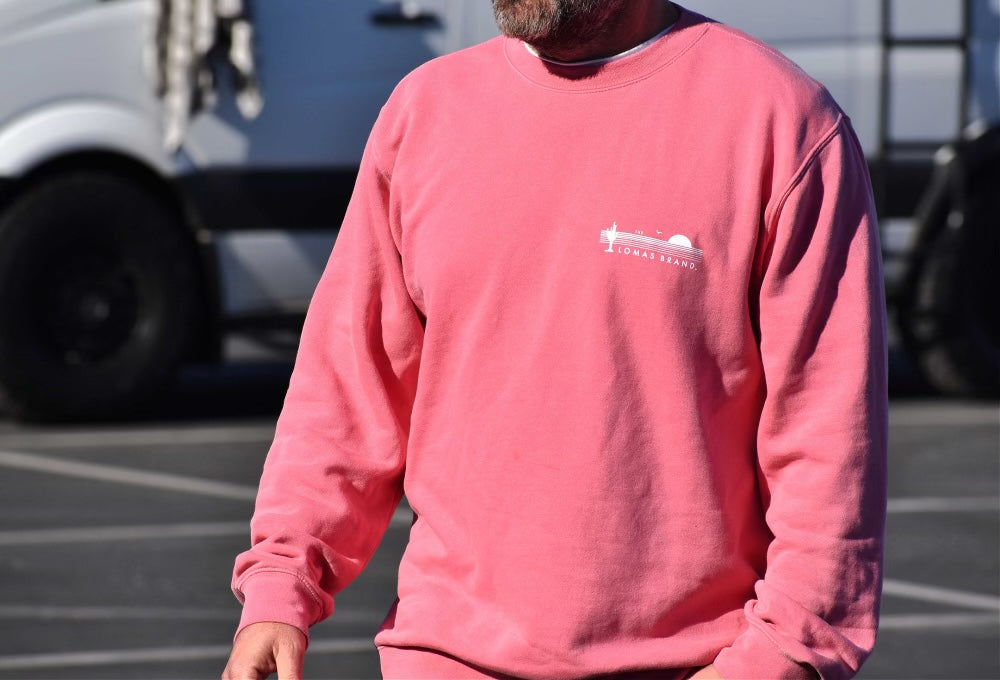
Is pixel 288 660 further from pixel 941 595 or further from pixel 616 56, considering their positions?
pixel 941 595

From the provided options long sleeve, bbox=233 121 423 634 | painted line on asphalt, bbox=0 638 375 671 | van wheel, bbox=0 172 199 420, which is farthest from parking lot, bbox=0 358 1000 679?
long sleeve, bbox=233 121 423 634

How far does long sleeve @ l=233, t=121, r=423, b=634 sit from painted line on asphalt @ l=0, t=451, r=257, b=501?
4.52 m

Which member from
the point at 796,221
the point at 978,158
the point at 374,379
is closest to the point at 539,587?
the point at 374,379

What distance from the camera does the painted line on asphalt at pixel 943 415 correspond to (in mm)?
8141

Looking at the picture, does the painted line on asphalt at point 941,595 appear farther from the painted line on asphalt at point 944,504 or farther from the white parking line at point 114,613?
the white parking line at point 114,613

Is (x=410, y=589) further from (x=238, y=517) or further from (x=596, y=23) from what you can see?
(x=238, y=517)

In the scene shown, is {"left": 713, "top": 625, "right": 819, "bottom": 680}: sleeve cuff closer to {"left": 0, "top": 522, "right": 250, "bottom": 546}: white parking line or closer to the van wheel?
{"left": 0, "top": 522, "right": 250, "bottom": 546}: white parking line

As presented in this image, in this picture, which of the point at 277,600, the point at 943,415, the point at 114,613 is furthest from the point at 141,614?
the point at 943,415

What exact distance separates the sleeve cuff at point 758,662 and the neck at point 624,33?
2.12 ft

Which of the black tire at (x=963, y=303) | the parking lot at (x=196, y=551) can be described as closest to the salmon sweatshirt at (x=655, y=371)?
the parking lot at (x=196, y=551)

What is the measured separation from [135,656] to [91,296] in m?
3.37

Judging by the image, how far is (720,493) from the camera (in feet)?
6.24

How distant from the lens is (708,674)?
1869mm

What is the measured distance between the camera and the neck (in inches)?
76.5
